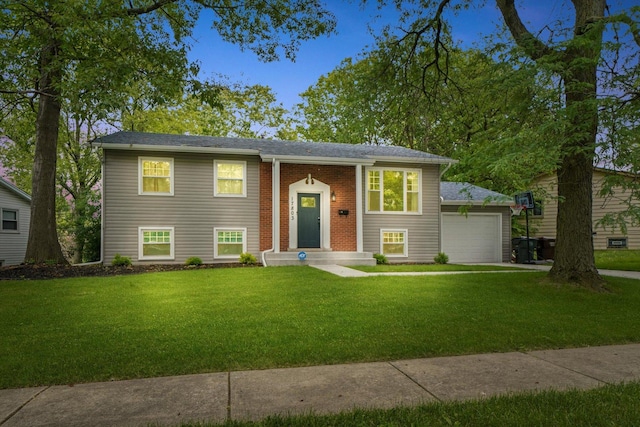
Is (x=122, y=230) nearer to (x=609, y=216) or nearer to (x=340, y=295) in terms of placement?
(x=340, y=295)

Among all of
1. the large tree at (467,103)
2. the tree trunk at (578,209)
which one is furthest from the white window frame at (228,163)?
the tree trunk at (578,209)

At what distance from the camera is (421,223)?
52.7ft

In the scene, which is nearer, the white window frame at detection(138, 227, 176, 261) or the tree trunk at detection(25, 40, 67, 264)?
the tree trunk at detection(25, 40, 67, 264)

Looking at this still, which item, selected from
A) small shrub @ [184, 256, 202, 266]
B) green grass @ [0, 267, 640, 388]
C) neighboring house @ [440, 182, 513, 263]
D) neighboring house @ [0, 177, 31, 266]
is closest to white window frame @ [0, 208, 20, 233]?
neighboring house @ [0, 177, 31, 266]

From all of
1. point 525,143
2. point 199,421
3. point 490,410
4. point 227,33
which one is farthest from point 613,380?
point 227,33

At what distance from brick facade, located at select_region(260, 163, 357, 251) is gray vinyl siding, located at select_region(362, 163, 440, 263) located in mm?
769

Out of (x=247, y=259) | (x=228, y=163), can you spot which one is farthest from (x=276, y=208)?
(x=228, y=163)

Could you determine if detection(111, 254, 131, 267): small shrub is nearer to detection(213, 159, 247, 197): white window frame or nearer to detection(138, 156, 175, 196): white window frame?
detection(138, 156, 175, 196): white window frame

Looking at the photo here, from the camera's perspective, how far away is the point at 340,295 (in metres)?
7.38

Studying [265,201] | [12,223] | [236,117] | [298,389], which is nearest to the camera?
[298,389]

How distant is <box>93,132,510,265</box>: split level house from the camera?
44.5ft

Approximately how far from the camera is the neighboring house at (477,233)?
56.0 ft

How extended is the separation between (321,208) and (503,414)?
485 inches

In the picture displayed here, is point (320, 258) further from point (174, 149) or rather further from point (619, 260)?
point (619, 260)
